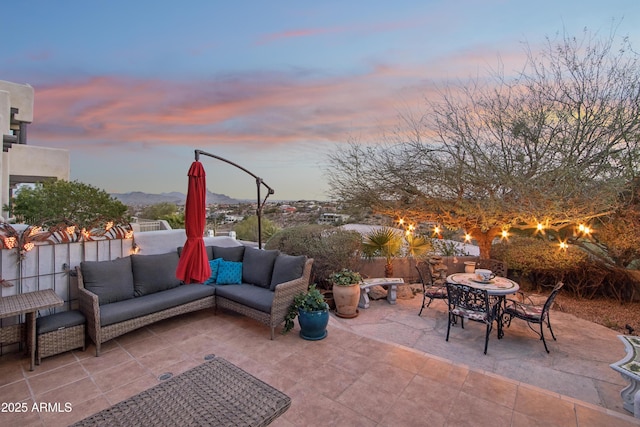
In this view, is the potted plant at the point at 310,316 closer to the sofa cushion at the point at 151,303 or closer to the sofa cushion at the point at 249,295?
the sofa cushion at the point at 249,295

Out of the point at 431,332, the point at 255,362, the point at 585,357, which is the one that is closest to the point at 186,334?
the point at 255,362

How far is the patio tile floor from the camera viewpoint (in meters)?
2.62

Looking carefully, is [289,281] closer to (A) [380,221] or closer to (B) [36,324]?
(B) [36,324]

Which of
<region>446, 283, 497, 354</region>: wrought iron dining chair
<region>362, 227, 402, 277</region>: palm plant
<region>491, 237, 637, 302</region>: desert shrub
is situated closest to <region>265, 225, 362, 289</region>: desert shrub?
<region>362, 227, 402, 277</region>: palm plant

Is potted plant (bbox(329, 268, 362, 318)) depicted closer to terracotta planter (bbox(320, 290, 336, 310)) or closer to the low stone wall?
terracotta planter (bbox(320, 290, 336, 310))

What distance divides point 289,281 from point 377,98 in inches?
218

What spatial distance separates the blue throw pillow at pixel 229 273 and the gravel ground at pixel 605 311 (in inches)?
253

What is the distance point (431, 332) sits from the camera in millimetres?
4855

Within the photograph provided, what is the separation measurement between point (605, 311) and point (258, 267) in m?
7.04

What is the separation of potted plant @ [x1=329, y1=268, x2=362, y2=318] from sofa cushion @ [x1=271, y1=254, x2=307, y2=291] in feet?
3.08

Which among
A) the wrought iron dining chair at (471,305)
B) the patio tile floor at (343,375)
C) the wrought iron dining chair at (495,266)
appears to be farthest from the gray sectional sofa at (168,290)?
the wrought iron dining chair at (495,266)

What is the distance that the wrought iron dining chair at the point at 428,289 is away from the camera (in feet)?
17.7

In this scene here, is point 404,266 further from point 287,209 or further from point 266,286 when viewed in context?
point 287,209

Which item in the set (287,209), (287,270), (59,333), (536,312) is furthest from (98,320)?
(287,209)
